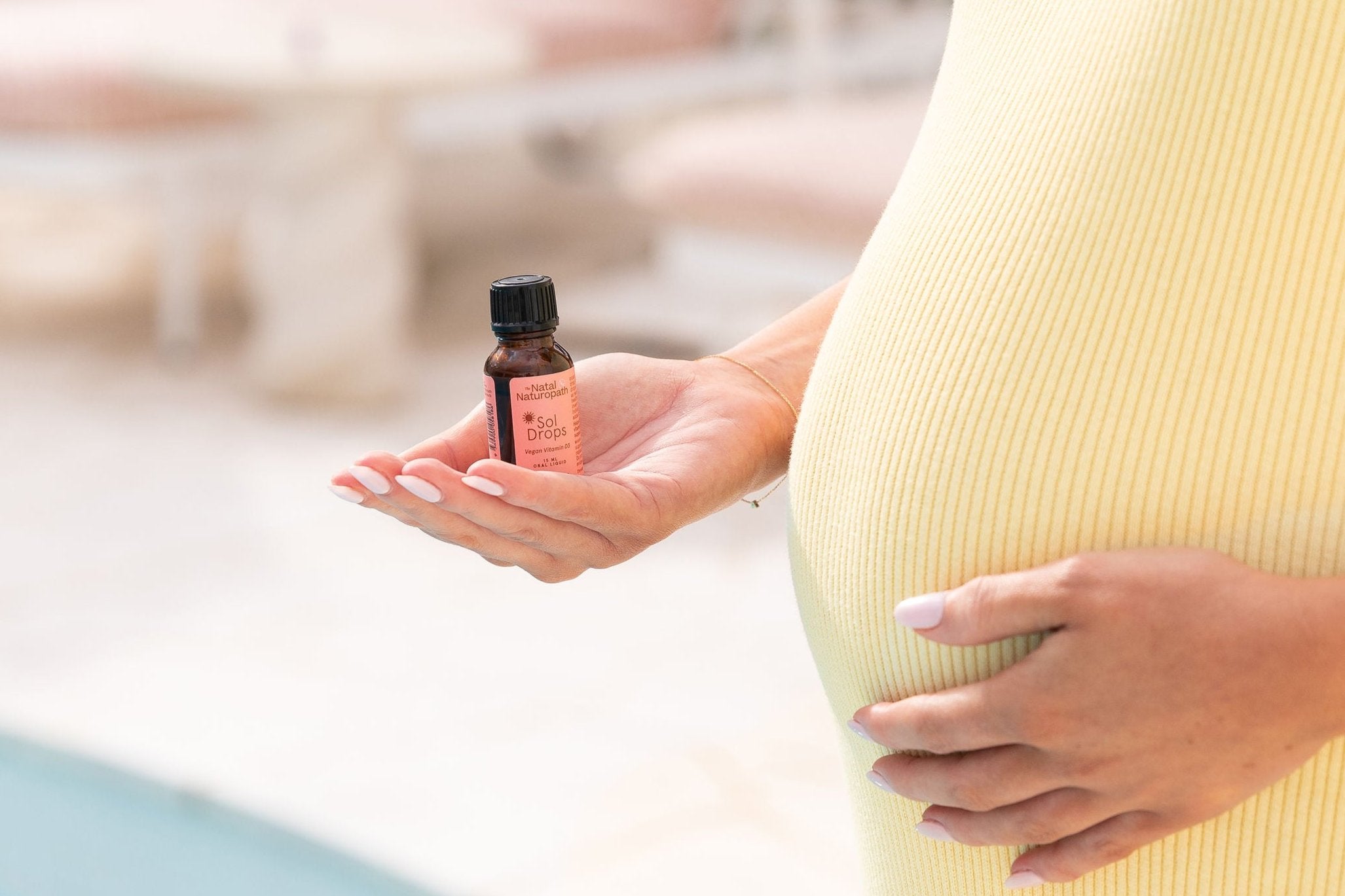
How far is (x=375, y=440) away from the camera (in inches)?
103

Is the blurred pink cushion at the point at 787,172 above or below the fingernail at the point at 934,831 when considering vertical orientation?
above

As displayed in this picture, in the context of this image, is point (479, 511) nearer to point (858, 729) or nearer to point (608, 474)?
point (608, 474)

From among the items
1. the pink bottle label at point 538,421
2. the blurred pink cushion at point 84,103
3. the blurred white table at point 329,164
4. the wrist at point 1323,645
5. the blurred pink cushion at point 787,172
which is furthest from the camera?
the blurred pink cushion at point 84,103

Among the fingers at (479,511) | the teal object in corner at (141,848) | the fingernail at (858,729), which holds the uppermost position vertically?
the fingers at (479,511)

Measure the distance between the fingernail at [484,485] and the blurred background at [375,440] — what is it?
853 millimetres

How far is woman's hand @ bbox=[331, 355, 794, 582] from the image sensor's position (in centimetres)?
63

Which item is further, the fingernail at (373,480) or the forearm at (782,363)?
the forearm at (782,363)

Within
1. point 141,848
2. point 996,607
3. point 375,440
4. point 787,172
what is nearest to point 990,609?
point 996,607

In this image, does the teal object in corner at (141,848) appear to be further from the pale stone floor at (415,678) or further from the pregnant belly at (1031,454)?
the pregnant belly at (1031,454)

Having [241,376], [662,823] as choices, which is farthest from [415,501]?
[241,376]

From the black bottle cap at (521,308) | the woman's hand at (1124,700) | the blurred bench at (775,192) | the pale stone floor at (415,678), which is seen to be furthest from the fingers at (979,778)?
the blurred bench at (775,192)

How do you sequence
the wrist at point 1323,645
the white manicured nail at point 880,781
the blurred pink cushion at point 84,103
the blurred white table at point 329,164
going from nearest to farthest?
the wrist at point 1323,645 → the white manicured nail at point 880,781 → the blurred white table at point 329,164 → the blurred pink cushion at point 84,103

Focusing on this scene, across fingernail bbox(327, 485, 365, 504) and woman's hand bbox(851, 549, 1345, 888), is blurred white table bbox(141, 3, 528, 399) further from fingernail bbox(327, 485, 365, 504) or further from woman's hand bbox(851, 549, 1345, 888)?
woman's hand bbox(851, 549, 1345, 888)

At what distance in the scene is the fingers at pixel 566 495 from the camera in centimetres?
62
